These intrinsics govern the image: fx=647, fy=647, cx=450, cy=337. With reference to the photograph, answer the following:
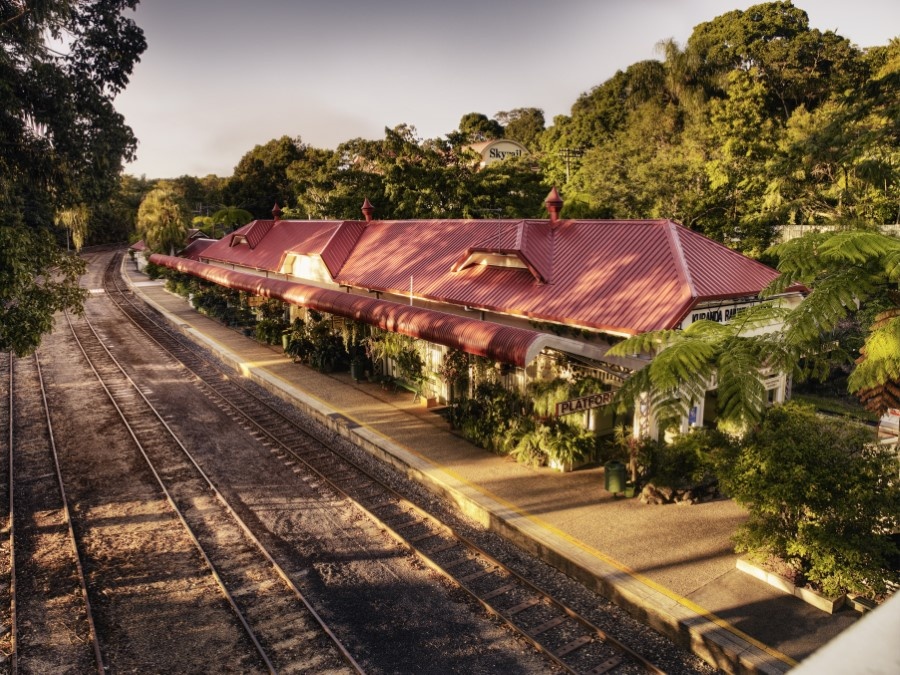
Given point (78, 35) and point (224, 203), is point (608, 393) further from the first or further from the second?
point (224, 203)

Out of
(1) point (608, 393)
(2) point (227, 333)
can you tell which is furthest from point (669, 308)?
(2) point (227, 333)

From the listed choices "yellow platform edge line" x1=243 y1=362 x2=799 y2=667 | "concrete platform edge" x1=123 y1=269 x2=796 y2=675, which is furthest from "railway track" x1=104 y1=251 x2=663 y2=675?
"yellow platform edge line" x1=243 y1=362 x2=799 y2=667

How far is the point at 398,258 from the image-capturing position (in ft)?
75.3

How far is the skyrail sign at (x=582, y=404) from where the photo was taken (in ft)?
43.2

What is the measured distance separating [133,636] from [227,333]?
2464 cm

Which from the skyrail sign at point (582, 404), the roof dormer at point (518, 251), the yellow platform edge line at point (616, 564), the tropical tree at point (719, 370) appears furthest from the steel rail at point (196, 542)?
the roof dormer at point (518, 251)

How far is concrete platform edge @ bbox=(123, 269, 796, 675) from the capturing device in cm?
843

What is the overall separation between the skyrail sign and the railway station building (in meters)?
0.03

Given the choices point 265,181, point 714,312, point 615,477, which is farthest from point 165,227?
point 615,477

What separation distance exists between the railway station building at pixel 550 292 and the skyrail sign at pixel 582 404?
0.09 feet

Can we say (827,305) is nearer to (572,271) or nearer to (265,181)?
(572,271)

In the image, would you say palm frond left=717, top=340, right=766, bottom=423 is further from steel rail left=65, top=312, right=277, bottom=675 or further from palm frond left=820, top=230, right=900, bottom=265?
steel rail left=65, top=312, right=277, bottom=675

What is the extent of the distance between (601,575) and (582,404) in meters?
3.95

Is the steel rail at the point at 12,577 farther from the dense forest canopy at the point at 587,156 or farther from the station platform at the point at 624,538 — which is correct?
the station platform at the point at 624,538
